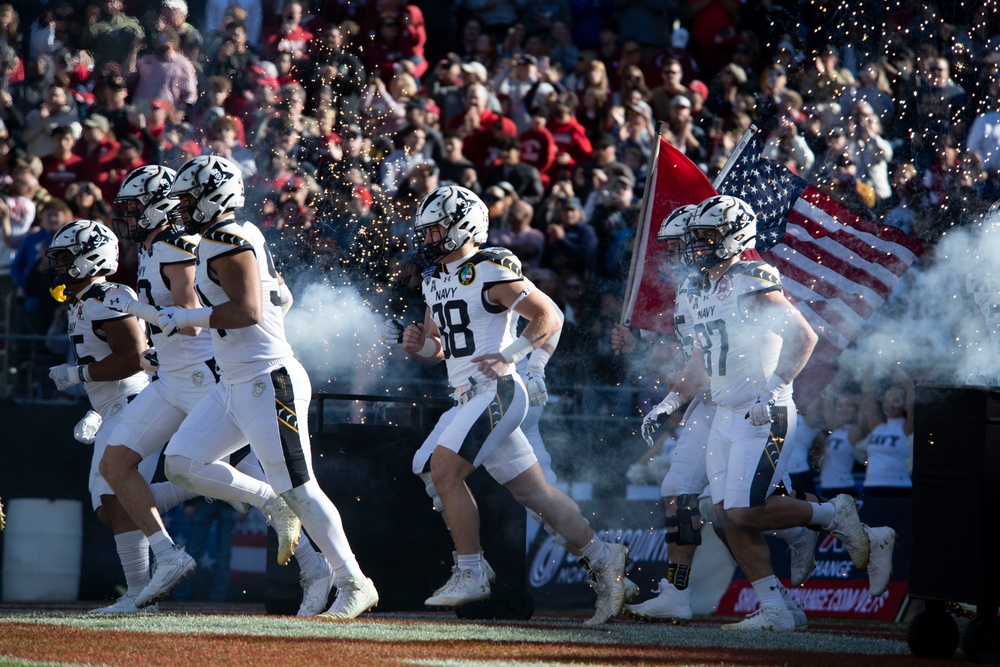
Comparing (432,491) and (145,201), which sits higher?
(145,201)

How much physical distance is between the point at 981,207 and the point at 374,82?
223 inches

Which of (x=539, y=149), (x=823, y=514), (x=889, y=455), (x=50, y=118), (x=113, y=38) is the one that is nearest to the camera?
(x=823, y=514)

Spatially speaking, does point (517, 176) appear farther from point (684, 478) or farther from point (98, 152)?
point (684, 478)

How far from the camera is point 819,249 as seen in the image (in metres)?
11.1

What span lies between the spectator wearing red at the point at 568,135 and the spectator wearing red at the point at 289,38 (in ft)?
8.68

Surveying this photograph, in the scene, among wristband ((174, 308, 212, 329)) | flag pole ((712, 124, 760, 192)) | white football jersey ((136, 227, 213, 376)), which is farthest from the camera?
flag pole ((712, 124, 760, 192))

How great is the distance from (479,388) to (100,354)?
2.38 m

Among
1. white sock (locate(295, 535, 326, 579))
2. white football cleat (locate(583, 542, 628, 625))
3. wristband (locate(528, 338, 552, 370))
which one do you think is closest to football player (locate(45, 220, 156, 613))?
white sock (locate(295, 535, 326, 579))

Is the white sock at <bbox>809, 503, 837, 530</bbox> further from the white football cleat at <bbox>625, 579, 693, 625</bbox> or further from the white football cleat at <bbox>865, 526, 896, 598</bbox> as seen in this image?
the white football cleat at <bbox>625, 579, 693, 625</bbox>

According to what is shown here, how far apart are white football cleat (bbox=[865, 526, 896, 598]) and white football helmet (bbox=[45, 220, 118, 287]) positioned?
15.6 ft

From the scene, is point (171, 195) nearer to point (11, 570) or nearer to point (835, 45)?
point (11, 570)

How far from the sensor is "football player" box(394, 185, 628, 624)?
7977mm

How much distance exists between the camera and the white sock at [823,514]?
319 inches

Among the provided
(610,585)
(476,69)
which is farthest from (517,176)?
(610,585)
